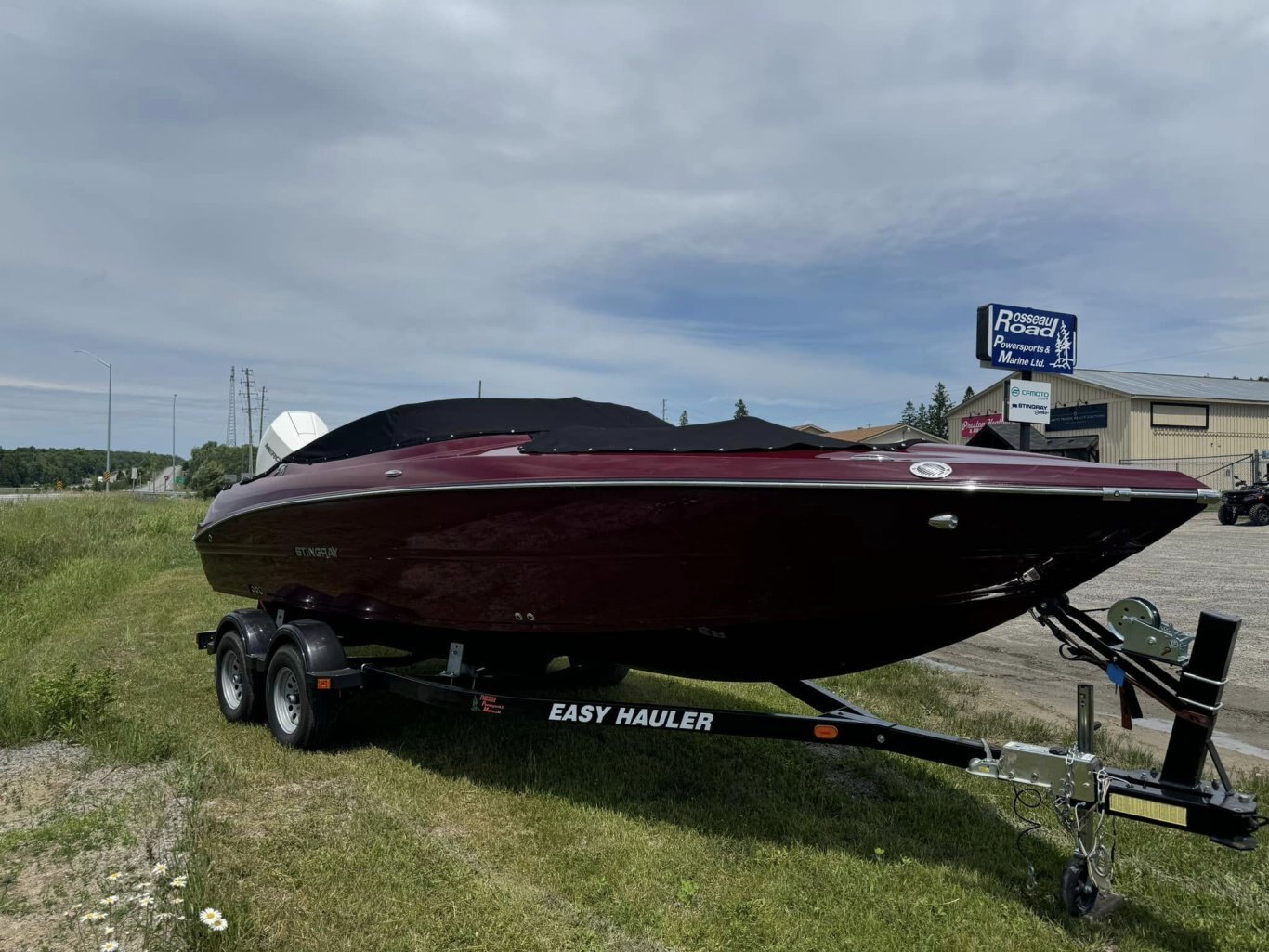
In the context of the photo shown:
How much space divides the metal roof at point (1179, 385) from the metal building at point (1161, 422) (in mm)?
66

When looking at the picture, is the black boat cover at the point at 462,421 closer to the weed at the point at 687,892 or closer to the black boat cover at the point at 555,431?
the black boat cover at the point at 555,431

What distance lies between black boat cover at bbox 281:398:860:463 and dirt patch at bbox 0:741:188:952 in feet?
6.18

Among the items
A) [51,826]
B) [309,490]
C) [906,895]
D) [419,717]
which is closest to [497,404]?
[309,490]

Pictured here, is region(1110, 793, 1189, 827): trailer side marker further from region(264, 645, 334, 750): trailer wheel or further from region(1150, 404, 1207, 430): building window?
region(1150, 404, 1207, 430): building window

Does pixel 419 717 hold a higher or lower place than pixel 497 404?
lower

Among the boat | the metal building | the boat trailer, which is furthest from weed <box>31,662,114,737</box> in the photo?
the metal building

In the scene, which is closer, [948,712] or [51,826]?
[51,826]

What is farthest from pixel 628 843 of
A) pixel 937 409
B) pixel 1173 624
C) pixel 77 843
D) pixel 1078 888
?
pixel 937 409

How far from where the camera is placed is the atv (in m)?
18.8

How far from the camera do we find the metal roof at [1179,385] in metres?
30.2

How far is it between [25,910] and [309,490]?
2224 mm

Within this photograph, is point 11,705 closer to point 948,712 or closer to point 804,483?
point 804,483

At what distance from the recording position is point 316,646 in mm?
4551

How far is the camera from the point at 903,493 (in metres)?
3.02
